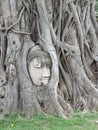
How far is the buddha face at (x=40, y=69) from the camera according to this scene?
7422mm

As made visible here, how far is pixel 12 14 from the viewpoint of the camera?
7.71 metres

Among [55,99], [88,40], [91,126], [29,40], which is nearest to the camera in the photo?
[91,126]

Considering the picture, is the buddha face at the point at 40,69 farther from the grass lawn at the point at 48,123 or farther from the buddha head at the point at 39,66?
the grass lawn at the point at 48,123

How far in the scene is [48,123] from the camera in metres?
6.57

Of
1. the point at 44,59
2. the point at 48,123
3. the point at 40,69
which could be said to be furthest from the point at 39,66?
the point at 48,123

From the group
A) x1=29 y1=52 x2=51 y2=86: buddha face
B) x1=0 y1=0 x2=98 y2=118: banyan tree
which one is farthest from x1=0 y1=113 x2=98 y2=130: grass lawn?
x1=29 y1=52 x2=51 y2=86: buddha face

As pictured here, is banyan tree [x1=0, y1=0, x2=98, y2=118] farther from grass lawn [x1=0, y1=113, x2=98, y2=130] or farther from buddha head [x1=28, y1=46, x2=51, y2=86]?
grass lawn [x1=0, y1=113, x2=98, y2=130]

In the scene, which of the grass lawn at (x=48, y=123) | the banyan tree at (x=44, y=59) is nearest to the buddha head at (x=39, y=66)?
the banyan tree at (x=44, y=59)

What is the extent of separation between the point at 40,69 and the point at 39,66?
6 centimetres

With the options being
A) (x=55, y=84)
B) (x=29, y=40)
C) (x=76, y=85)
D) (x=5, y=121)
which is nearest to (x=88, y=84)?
(x=76, y=85)

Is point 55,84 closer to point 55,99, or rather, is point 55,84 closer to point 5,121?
point 55,99

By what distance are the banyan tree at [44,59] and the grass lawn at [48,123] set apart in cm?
25

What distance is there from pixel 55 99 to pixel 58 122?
2.07 ft

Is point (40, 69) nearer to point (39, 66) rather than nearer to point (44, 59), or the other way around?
point (39, 66)
